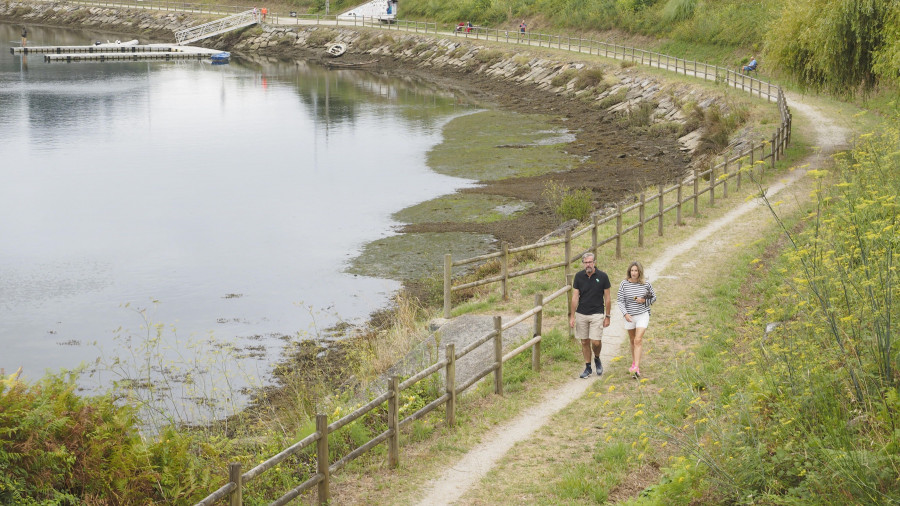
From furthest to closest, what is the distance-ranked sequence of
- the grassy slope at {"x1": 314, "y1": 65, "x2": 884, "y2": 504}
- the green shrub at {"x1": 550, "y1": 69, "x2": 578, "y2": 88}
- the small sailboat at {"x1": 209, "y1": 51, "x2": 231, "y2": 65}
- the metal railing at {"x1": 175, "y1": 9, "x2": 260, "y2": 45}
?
1. the metal railing at {"x1": 175, "y1": 9, "x2": 260, "y2": 45}
2. the small sailboat at {"x1": 209, "y1": 51, "x2": 231, "y2": 65}
3. the green shrub at {"x1": 550, "y1": 69, "x2": 578, "y2": 88}
4. the grassy slope at {"x1": 314, "y1": 65, "x2": 884, "y2": 504}

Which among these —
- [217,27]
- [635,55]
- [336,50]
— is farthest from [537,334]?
[217,27]

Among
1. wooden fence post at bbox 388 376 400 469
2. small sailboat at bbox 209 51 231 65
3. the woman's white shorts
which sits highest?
small sailboat at bbox 209 51 231 65

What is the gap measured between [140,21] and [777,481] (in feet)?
359

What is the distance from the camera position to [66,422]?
927 centimetres

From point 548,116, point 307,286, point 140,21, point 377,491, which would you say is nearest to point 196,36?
point 140,21

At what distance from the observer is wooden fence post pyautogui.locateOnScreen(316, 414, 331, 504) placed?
9.57m

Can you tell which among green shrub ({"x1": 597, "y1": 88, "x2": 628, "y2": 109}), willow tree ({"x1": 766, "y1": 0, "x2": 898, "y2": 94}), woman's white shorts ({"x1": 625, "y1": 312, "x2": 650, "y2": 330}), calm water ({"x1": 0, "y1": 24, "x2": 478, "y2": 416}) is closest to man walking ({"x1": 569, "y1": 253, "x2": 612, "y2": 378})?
woman's white shorts ({"x1": 625, "y1": 312, "x2": 650, "y2": 330})

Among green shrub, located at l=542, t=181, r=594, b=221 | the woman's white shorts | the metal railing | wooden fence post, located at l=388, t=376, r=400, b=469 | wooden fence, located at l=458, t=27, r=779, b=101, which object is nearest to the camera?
wooden fence post, located at l=388, t=376, r=400, b=469

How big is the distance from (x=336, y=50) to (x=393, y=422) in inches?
2984

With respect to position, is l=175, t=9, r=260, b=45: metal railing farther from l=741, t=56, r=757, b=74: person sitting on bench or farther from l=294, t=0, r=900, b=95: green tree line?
l=741, t=56, r=757, b=74: person sitting on bench

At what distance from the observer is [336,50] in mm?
83562

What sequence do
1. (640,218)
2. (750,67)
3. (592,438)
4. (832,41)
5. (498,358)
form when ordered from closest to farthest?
1. (592,438)
2. (498,358)
3. (640,218)
4. (832,41)
5. (750,67)

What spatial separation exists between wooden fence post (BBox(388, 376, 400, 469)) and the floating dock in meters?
78.2

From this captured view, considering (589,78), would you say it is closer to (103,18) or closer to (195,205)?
(195,205)
